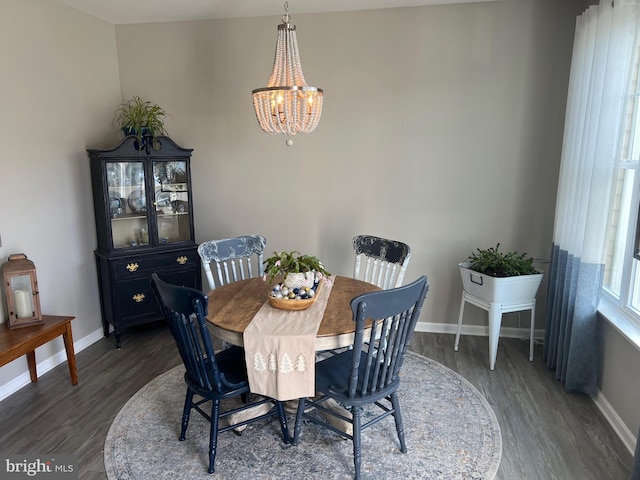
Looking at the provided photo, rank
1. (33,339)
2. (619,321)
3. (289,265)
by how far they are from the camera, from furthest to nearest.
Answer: (33,339)
(619,321)
(289,265)

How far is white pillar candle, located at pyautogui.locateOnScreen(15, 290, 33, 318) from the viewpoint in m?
2.84

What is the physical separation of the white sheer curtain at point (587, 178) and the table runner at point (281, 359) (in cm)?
175

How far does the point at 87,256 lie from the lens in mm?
3662

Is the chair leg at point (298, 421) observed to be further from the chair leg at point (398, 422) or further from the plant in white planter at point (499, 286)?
the plant in white planter at point (499, 286)

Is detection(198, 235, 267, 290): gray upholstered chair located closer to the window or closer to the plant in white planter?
the plant in white planter

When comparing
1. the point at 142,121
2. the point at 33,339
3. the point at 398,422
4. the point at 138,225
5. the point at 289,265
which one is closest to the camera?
the point at 398,422

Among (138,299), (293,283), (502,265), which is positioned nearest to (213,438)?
(293,283)

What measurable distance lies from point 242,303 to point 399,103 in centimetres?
214

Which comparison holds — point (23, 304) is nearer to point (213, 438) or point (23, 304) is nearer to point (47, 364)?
point (47, 364)

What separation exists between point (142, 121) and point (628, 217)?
11.5ft

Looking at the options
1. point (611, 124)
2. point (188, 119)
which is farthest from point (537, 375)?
point (188, 119)

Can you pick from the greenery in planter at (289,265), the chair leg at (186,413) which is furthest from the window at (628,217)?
the chair leg at (186,413)

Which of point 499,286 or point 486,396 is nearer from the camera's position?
point 486,396

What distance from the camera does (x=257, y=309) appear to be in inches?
95.1
